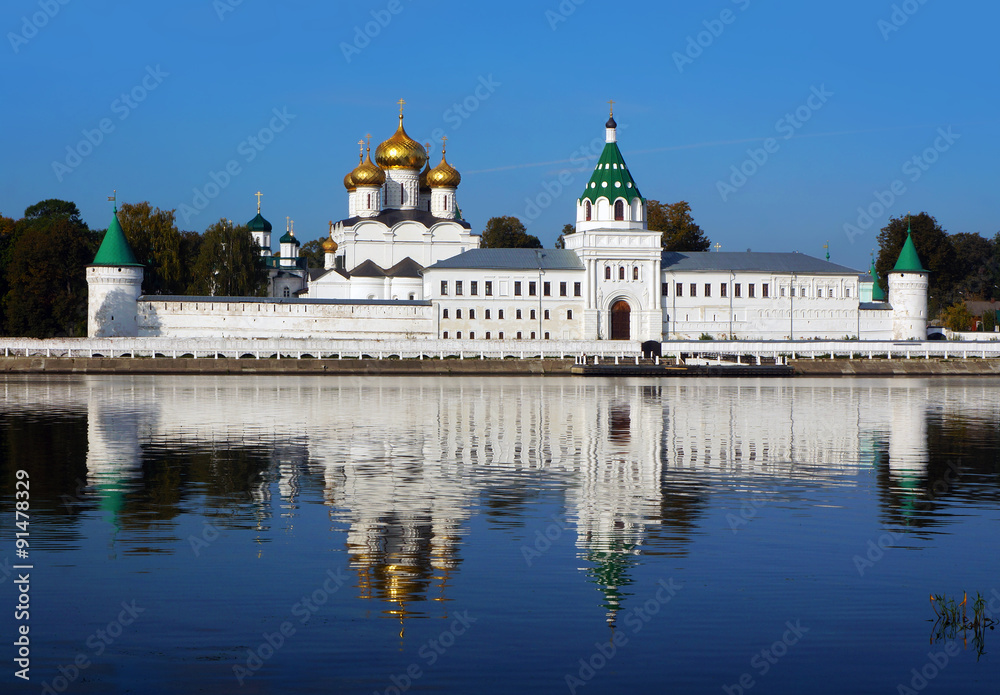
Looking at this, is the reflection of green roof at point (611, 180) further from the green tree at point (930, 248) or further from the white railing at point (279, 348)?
the green tree at point (930, 248)

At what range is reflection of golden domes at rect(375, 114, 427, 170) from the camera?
60.4m

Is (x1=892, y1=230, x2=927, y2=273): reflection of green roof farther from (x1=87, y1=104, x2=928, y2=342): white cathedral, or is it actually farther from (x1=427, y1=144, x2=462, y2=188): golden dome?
(x1=427, y1=144, x2=462, y2=188): golden dome

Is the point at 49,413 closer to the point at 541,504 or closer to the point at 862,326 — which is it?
the point at 541,504

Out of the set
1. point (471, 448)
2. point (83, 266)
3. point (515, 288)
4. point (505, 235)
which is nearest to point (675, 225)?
point (505, 235)

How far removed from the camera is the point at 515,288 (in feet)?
173

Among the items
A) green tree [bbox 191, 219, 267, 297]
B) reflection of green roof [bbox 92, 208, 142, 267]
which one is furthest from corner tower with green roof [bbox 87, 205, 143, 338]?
green tree [bbox 191, 219, 267, 297]

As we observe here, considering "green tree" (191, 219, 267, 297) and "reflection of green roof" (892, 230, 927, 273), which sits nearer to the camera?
"reflection of green roof" (892, 230, 927, 273)

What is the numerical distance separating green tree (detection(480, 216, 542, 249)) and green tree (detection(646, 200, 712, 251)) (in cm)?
911

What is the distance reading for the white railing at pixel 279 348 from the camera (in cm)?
4297

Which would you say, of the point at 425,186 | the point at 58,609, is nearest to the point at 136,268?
the point at 425,186

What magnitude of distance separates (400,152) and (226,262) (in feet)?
32.9

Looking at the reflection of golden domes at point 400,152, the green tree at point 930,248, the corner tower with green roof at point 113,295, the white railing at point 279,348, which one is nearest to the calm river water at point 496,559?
the white railing at point 279,348

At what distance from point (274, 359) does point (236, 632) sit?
117 ft

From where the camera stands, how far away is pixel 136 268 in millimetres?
49094
